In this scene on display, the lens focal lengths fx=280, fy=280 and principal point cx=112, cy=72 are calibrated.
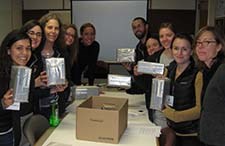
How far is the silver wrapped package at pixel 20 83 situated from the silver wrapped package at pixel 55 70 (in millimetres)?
→ 342

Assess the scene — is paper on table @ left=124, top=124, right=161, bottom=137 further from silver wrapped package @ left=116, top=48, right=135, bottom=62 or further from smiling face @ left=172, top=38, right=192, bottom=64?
silver wrapped package @ left=116, top=48, right=135, bottom=62

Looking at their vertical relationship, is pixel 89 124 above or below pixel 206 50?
below

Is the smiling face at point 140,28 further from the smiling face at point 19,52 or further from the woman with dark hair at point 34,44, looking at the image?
the smiling face at point 19,52

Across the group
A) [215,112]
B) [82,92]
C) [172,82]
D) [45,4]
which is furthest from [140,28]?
[45,4]

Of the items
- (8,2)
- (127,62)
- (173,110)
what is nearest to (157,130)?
(173,110)

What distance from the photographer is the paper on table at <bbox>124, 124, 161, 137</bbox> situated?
6.26 ft

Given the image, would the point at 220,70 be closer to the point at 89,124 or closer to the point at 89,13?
the point at 89,124

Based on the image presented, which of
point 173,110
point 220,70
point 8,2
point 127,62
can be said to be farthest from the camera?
point 8,2

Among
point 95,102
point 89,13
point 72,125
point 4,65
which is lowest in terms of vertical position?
point 72,125

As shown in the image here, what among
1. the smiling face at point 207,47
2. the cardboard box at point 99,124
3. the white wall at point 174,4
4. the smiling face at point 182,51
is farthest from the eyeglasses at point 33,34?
the white wall at point 174,4

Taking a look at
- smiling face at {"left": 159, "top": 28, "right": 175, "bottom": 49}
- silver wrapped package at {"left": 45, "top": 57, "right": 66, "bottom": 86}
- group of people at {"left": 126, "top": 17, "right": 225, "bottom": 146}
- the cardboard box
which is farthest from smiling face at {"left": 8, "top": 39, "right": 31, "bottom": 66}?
smiling face at {"left": 159, "top": 28, "right": 175, "bottom": 49}

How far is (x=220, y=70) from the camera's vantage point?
1.61 metres

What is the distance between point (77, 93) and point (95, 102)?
2.81ft

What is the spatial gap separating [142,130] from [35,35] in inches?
44.9
